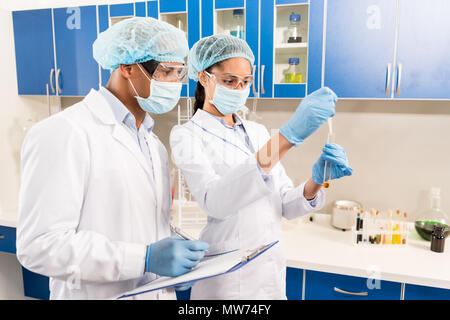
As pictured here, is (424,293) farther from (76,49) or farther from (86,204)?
Result: (76,49)

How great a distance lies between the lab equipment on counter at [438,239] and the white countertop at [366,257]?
26 millimetres

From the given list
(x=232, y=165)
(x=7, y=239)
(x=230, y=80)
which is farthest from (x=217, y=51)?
(x=7, y=239)

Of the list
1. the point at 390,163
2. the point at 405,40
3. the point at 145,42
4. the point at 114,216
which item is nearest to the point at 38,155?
the point at 114,216

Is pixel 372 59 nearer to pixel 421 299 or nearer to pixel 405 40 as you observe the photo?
pixel 405 40

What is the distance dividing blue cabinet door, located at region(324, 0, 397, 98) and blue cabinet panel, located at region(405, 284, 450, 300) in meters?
0.96

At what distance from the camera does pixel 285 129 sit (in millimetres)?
895

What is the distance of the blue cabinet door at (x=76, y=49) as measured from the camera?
2.27m

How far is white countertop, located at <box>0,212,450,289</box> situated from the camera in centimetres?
155

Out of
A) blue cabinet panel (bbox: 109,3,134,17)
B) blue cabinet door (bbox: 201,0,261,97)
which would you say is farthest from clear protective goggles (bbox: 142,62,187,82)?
blue cabinet panel (bbox: 109,3,134,17)

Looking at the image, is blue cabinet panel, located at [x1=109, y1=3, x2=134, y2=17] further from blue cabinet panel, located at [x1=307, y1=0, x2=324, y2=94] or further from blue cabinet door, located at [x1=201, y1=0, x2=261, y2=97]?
blue cabinet panel, located at [x1=307, y1=0, x2=324, y2=94]

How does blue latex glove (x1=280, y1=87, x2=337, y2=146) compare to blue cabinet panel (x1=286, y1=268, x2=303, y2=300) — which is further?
blue cabinet panel (x1=286, y1=268, x2=303, y2=300)

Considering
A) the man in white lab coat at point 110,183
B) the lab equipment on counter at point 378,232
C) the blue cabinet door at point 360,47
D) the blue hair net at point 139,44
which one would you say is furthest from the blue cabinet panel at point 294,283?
the blue hair net at point 139,44
